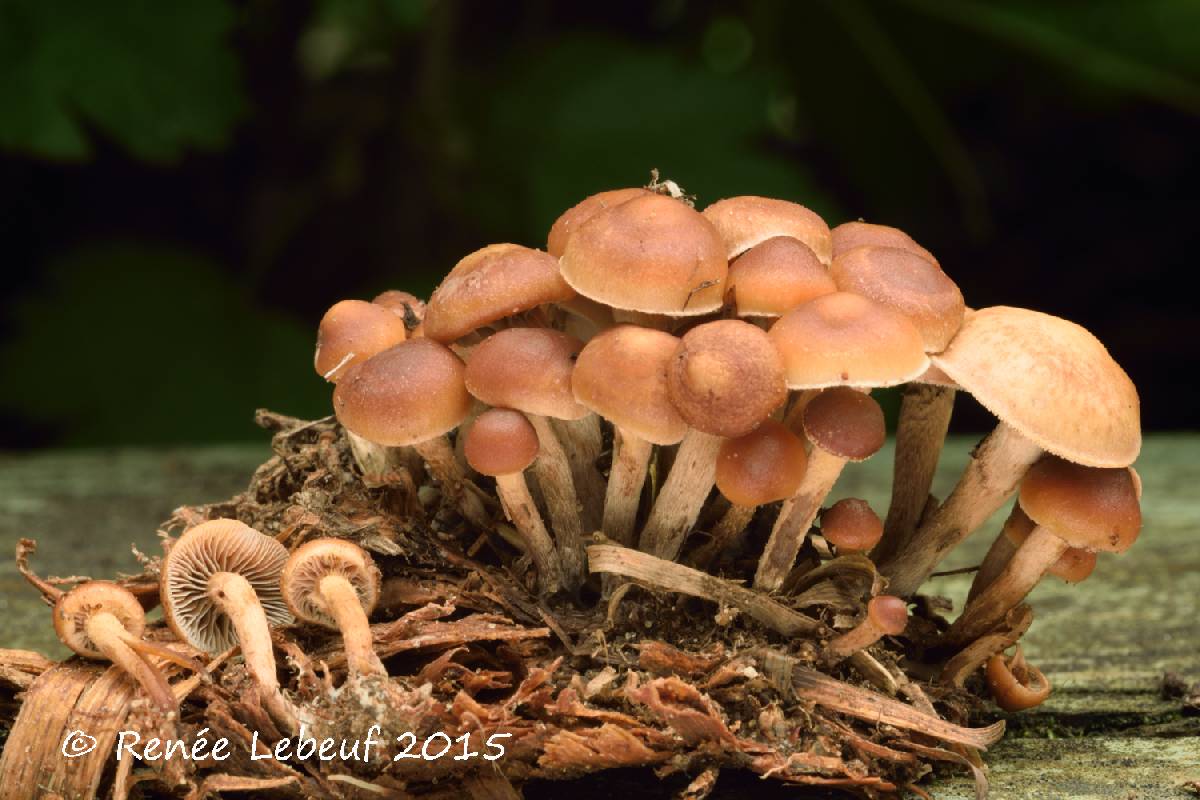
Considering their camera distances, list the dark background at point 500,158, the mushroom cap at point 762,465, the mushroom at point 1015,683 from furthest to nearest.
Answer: the dark background at point 500,158, the mushroom at point 1015,683, the mushroom cap at point 762,465

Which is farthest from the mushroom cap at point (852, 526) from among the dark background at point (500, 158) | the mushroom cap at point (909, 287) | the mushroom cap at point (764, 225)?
the dark background at point (500, 158)

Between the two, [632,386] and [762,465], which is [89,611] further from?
[762,465]

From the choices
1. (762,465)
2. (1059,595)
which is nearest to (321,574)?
(762,465)

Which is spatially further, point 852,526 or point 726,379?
point 852,526

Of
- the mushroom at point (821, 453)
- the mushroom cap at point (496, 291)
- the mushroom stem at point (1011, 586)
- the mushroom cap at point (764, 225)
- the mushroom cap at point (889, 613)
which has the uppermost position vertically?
the mushroom cap at point (764, 225)

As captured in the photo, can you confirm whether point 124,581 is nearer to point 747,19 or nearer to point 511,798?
point 511,798

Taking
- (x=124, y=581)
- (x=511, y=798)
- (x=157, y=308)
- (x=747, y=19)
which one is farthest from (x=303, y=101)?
(x=511, y=798)

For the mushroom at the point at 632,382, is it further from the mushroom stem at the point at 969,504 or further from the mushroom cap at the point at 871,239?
the mushroom stem at the point at 969,504
